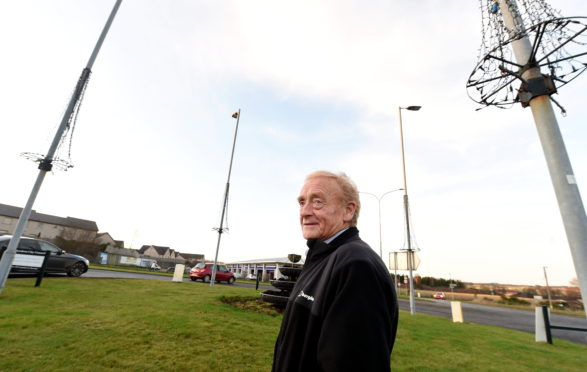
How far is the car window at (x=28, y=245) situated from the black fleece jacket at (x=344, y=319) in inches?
593

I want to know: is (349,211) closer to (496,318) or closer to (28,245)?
(28,245)

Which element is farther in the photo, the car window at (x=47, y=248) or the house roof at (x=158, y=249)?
the house roof at (x=158, y=249)

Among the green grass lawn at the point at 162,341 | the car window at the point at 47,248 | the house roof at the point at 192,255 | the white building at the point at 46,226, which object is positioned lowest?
the green grass lawn at the point at 162,341

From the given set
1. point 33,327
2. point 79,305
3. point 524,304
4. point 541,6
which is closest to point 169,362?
point 33,327

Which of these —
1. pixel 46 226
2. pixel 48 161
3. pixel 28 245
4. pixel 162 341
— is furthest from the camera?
pixel 46 226

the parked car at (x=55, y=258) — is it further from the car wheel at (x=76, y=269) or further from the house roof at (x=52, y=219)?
the house roof at (x=52, y=219)

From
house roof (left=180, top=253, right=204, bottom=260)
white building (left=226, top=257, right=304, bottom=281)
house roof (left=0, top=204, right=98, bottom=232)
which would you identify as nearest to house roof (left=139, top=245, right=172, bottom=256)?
house roof (left=180, top=253, right=204, bottom=260)

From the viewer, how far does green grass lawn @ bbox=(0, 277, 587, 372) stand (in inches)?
143

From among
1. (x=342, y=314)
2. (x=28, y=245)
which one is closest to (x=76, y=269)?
(x=28, y=245)

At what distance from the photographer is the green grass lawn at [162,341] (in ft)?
11.9

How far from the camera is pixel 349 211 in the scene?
2102 millimetres

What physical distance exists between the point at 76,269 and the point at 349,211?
1580cm

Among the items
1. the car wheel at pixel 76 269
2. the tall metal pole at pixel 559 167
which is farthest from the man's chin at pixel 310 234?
the car wheel at pixel 76 269

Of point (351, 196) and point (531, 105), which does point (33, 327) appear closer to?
point (351, 196)
